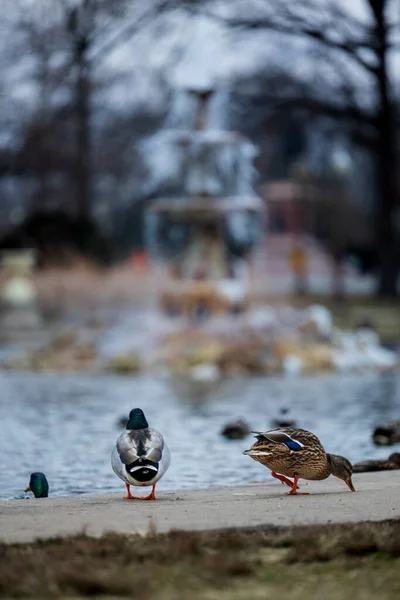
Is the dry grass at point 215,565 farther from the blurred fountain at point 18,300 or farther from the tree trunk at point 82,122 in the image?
the tree trunk at point 82,122

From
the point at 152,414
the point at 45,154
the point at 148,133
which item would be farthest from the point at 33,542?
the point at 148,133

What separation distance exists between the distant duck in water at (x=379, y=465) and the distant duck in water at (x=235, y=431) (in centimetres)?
319

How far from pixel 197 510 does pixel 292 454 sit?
1.18m

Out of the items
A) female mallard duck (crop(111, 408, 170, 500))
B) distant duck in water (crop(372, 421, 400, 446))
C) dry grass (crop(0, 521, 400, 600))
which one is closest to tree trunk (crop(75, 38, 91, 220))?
distant duck in water (crop(372, 421, 400, 446))

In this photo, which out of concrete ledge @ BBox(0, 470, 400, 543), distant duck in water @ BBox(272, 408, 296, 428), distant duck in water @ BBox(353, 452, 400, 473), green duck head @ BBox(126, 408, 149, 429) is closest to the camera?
concrete ledge @ BBox(0, 470, 400, 543)

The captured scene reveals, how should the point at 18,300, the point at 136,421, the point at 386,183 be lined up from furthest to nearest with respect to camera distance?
the point at 386,183 < the point at 18,300 < the point at 136,421

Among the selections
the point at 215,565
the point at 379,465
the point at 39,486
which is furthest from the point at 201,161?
the point at 215,565

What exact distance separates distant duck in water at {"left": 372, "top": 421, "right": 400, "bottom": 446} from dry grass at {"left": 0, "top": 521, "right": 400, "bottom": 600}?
6.59 metres

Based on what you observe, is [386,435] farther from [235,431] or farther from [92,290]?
[92,290]

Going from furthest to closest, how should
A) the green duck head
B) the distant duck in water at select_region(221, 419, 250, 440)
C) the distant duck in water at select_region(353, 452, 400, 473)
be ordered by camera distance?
the distant duck in water at select_region(221, 419, 250, 440) < the distant duck in water at select_region(353, 452, 400, 473) < the green duck head

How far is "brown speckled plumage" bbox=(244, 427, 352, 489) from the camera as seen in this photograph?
9930mm

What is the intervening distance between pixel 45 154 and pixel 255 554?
43353mm

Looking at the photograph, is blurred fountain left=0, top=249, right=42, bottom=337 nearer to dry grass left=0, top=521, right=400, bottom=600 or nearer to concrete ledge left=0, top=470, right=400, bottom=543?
concrete ledge left=0, top=470, right=400, bottom=543

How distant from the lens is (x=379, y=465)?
12.3 m
